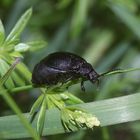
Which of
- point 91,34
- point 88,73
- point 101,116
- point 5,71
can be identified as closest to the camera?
point 101,116

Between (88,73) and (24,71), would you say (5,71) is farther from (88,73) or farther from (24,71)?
(88,73)

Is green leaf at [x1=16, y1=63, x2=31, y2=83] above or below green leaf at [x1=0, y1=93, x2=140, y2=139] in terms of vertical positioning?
above

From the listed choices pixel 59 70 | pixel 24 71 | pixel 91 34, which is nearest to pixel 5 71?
pixel 24 71

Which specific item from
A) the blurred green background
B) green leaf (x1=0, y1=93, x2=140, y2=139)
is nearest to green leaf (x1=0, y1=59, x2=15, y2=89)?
green leaf (x1=0, y1=93, x2=140, y2=139)

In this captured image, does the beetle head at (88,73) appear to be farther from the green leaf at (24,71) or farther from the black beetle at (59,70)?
the green leaf at (24,71)

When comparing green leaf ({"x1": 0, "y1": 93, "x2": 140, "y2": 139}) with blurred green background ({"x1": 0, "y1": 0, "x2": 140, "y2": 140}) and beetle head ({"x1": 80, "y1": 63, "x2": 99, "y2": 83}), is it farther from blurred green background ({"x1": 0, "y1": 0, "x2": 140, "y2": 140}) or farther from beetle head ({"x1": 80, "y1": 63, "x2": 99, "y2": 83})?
blurred green background ({"x1": 0, "y1": 0, "x2": 140, "y2": 140})

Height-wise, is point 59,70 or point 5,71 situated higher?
point 5,71

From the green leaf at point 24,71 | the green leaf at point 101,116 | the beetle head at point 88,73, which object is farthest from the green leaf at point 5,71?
the beetle head at point 88,73
